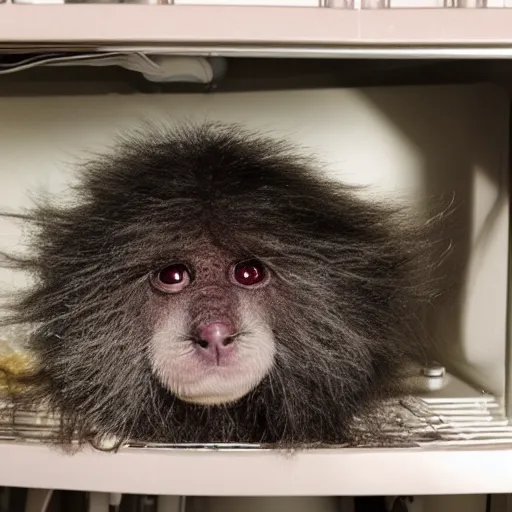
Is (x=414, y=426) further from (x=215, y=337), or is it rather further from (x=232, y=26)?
(x=232, y=26)

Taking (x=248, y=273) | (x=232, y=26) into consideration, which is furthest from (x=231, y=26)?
(x=248, y=273)

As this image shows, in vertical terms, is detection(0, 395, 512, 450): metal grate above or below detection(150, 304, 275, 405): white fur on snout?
below

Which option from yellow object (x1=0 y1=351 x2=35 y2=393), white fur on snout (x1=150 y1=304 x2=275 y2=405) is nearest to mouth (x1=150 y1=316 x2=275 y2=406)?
white fur on snout (x1=150 y1=304 x2=275 y2=405)

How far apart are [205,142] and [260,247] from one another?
0.10m

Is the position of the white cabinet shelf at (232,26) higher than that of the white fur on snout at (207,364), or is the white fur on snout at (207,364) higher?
the white cabinet shelf at (232,26)

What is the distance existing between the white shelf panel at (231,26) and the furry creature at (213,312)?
0.09 meters

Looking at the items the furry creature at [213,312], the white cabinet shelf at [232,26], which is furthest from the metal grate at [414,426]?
the white cabinet shelf at [232,26]

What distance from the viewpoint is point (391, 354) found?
1.58 feet

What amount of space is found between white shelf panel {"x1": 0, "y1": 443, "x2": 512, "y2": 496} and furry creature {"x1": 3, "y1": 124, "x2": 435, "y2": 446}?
0.02 meters

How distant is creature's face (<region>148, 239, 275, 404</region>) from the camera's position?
41 centimetres

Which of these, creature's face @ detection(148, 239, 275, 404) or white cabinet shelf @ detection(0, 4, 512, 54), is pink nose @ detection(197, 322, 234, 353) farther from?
white cabinet shelf @ detection(0, 4, 512, 54)

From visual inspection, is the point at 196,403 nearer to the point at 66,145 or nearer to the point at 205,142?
the point at 205,142

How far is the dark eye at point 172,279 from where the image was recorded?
A: 17.3 inches

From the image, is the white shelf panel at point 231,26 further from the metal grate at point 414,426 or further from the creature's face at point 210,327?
the metal grate at point 414,426
